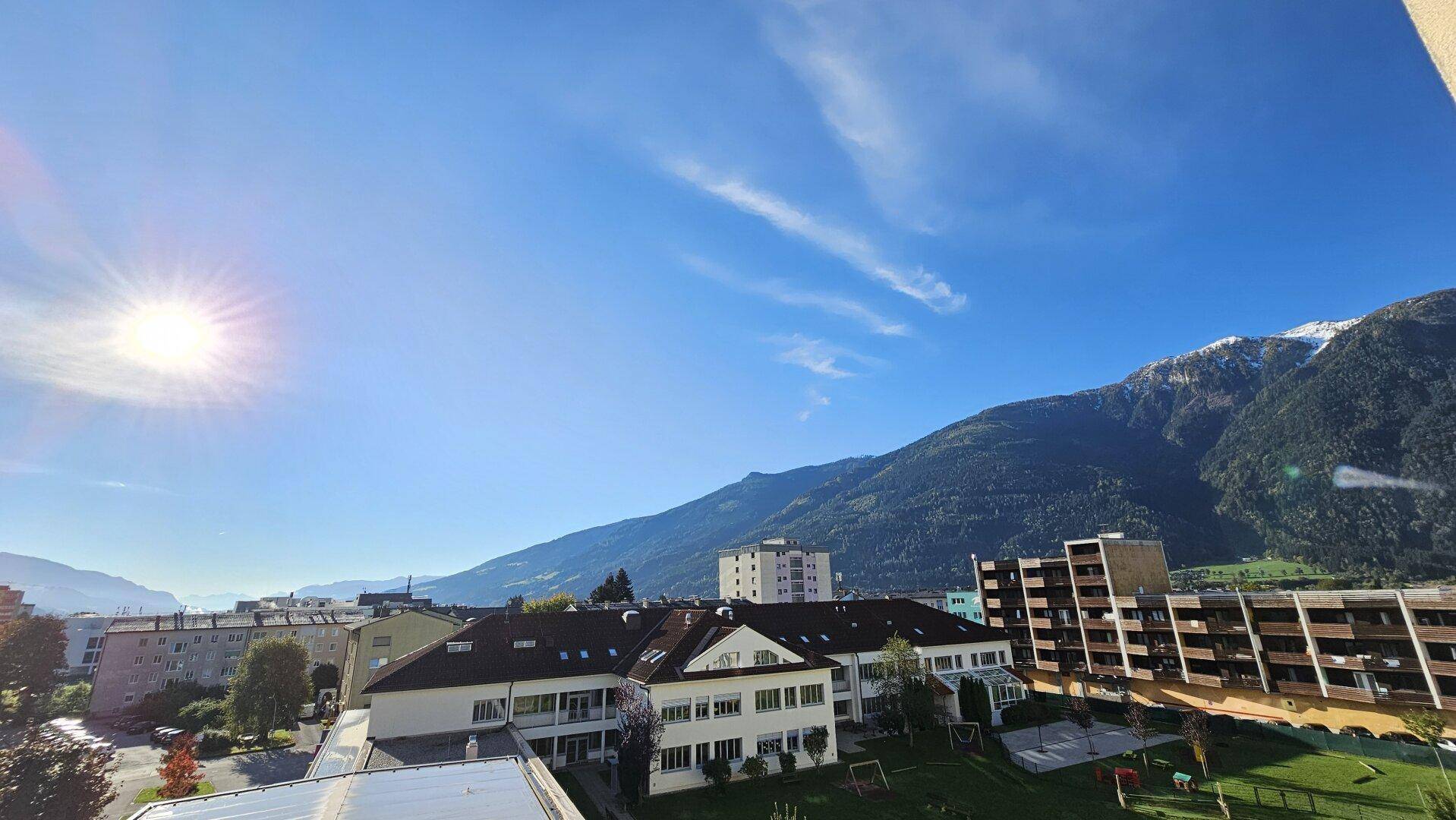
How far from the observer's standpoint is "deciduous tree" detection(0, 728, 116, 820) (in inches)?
988

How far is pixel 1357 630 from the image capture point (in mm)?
46969

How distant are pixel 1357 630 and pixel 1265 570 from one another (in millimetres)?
163676

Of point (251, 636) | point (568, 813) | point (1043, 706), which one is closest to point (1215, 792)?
point (1043, 706)

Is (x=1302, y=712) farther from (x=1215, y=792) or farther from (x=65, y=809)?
(x=65, y=809)

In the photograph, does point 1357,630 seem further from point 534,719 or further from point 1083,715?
point 534,719

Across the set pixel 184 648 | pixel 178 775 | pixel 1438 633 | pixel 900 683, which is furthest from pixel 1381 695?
pixel 184 648

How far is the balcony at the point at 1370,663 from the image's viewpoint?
44.2 meters

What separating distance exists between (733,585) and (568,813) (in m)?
141

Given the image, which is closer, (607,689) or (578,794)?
(578,794)

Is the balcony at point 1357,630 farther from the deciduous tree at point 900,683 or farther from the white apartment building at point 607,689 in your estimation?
the white apartment building at point 607,689

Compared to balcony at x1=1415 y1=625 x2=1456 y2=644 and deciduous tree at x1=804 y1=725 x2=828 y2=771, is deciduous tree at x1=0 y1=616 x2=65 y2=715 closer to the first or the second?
deciduous tree at x1=804 y1=725 x2=828 y2=771

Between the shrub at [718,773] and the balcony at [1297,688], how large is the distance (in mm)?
49915

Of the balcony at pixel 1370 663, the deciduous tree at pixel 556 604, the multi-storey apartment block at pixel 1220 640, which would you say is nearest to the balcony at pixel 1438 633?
the multi-storey apartment block at pixel 1220 640

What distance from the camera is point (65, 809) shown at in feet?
86.1
